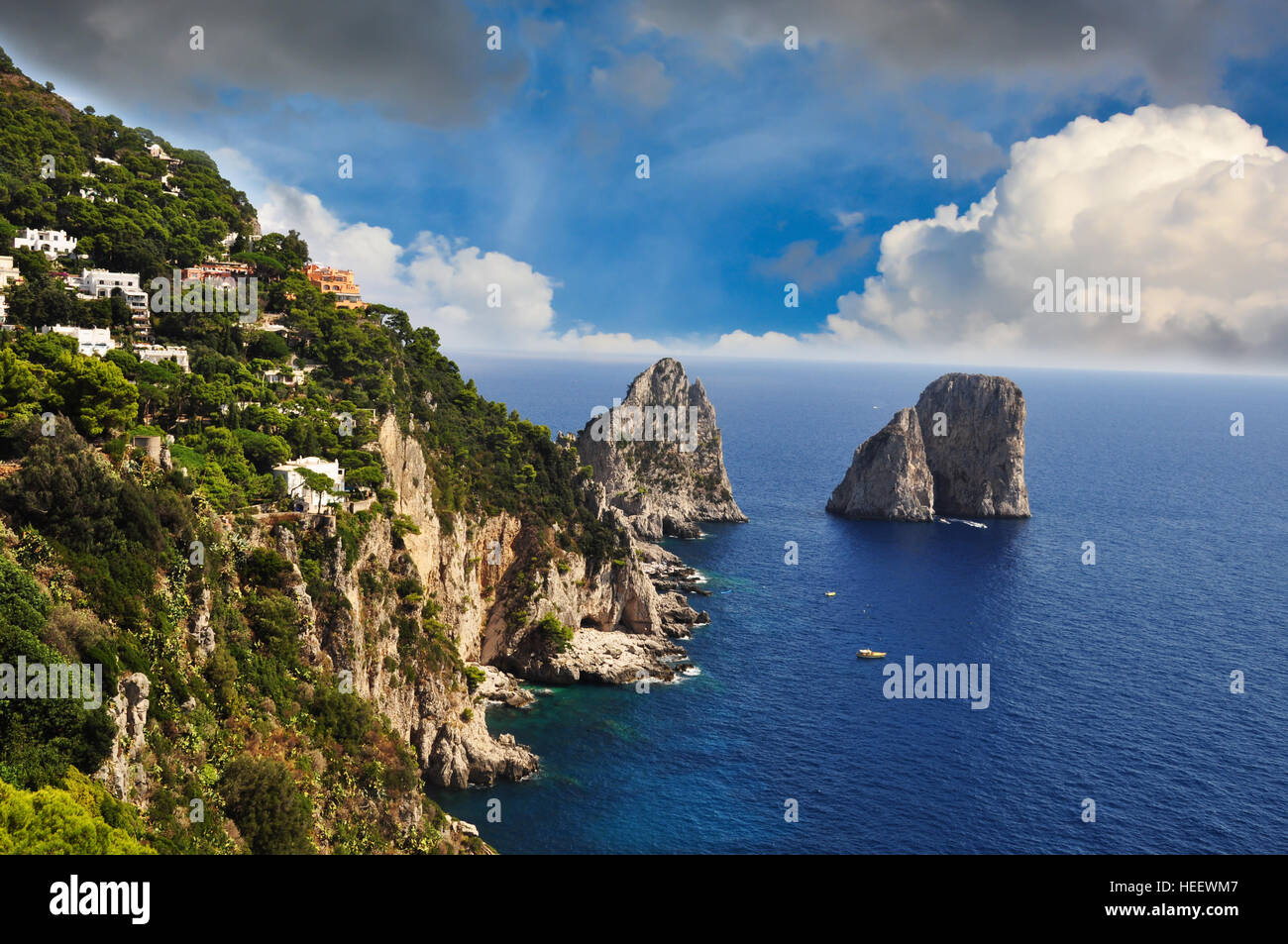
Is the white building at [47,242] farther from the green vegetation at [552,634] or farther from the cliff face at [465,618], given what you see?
the green vegetation at [552,634]

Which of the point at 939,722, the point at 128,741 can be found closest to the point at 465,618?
the point at 939,722

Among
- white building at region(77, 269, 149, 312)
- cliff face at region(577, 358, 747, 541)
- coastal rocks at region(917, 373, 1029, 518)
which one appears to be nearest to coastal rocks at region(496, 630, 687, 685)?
white building at region(77, 269, 149, 312)

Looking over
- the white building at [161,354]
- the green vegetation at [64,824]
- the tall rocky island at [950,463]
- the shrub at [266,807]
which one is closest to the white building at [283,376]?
the white building at [161,354]

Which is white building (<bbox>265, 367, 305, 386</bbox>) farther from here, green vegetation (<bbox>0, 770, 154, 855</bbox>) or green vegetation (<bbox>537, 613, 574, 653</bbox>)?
green vegetation (<bbox>0, 770, 154, 855</bbox>)

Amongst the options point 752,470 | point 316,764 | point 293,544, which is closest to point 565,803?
point 316,764

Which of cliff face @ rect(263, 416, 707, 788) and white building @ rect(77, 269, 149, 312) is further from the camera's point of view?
white building @ rect(77, 269, 149, 312)

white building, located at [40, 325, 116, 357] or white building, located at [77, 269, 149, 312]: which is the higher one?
white building, located at [77, 269, 149, 312]

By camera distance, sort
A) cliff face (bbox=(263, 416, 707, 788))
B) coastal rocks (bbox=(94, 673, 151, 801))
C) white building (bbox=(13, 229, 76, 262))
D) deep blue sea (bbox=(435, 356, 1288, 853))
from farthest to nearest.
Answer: white building (bbox=(13, 229, 76, 262)) → deep blue sea (bbox=(435, 356, 1288, 853)) → cliff face (bbox=(263, 416, 707, 788)) → coastal rocks (bbox=(94, 673, 151, 801))
